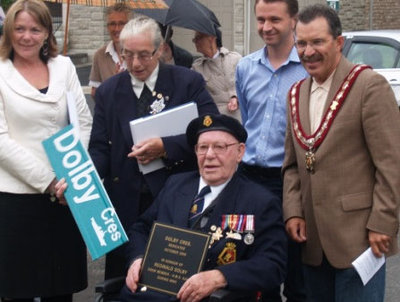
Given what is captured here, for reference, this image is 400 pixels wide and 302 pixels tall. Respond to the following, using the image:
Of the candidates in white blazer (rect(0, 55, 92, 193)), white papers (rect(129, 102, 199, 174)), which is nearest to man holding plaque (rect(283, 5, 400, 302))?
white papers (rect(129, 102, 199, 174))

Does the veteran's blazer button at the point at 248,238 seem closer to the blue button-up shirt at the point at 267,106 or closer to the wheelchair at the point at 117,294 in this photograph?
the wheelchair at the point at 117,294

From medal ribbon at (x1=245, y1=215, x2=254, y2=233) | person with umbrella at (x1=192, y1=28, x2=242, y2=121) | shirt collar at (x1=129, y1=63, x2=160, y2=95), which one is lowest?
→ medal ribbon at (x1=245, y1=215, x2=254, y2=233)

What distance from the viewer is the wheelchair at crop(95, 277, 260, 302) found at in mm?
3414

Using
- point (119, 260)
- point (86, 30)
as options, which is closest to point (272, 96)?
point (119, 260)

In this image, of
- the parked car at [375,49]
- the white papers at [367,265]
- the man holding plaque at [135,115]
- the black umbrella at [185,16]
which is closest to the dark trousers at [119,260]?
the man holding plaque at [135,115]

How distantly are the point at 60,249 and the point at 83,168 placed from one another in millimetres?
645

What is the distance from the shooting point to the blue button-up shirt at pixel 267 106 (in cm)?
412

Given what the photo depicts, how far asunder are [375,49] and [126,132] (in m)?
7.14

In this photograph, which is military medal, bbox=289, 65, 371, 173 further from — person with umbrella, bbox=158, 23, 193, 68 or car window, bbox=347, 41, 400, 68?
car window, bbox=347, 41, 400, 68

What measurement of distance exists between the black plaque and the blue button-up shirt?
2.67 feet

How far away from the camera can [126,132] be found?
4125 millimetres

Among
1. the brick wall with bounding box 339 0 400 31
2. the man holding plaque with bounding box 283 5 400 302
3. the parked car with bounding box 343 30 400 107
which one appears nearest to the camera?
the man holding plaque with bounding box 283 5 400 302

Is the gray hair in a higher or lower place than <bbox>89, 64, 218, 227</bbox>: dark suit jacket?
higher

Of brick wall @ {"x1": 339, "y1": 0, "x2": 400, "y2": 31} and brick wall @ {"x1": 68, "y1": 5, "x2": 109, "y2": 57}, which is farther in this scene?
brick wall @ {"x1": 339, "y1": 0, "x2": 400, "y2": 31}
